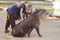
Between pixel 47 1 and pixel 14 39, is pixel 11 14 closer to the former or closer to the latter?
pixel 14 39

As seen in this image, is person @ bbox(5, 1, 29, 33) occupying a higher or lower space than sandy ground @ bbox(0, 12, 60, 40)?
higher

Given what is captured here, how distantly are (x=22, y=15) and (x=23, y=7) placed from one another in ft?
0.93

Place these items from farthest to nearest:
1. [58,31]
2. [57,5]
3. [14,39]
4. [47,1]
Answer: [47,1] < [57,5] < [58,31] < [14,39]

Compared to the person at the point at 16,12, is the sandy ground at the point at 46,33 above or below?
below

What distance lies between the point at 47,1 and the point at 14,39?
39.4ft

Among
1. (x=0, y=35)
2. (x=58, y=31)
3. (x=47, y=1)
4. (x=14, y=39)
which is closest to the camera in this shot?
(x=14, y=39)

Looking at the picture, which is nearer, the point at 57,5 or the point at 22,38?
the point at 22,38

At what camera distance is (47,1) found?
22.8 metres

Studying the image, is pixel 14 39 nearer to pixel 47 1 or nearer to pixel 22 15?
pixel 22 15

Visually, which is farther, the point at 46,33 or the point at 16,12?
the point at 46,33

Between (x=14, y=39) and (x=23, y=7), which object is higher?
(x=23, y=7)

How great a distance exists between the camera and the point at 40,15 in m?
11.6

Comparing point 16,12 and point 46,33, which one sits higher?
point 16,12

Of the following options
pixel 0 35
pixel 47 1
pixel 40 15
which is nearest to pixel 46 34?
pixel 40 15
